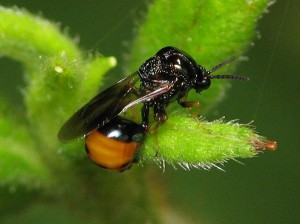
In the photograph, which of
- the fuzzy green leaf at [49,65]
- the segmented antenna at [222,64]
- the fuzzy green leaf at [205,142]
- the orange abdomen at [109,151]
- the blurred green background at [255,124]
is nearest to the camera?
the fuzzy green leaf at [205,142]

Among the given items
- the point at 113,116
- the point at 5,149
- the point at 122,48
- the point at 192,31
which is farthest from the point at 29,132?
the point at 122,48

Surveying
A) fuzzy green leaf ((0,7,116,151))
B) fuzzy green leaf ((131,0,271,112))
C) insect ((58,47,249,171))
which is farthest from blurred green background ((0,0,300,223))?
fuzzy green leaf ((0,7,116,151))

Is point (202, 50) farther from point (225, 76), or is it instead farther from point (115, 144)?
point (115, 144)

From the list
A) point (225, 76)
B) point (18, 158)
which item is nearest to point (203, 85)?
point (225, 76)

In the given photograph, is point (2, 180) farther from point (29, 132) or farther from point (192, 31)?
point (192, 31)

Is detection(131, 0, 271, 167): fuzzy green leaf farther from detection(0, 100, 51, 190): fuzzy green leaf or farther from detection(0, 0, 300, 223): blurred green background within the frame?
detection(0, 0, 300, 223): blurred green background

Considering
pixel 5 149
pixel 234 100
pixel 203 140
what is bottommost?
pixel 203 140

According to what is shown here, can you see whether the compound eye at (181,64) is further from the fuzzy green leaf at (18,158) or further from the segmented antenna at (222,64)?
the fuzzy green leaf at (18,158)

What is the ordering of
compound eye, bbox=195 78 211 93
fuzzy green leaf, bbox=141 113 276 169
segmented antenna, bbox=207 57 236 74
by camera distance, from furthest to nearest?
compound eye, bbox=195 78 211 93 < segmented antenna, bbox=207 57 236 74 < fuzzy green leaf, bbox=141 113 276 169

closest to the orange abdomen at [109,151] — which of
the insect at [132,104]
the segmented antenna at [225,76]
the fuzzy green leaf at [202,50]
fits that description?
the insect at [132,104]
